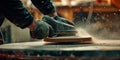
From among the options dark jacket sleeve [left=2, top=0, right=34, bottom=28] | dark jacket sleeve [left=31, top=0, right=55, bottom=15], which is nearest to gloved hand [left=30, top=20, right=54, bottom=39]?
dark jacket sleeve [left=2, top=0, right=34, bottom=28]

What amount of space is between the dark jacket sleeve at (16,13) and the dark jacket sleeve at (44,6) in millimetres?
748

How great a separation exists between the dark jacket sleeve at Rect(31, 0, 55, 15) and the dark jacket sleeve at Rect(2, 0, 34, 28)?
29.5 inches

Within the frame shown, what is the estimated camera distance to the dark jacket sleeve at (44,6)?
3.35 m

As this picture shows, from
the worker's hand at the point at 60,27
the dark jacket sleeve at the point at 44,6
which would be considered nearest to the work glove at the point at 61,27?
the worker's hand at the point at 60,27

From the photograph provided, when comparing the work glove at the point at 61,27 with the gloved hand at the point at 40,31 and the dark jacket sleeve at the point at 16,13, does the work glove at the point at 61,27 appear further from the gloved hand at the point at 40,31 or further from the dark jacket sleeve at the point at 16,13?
the dark jacket sleeve at the point at 16,13

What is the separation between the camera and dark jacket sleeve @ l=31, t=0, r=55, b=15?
335 centimetres

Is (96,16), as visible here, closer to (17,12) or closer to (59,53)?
(17,12)

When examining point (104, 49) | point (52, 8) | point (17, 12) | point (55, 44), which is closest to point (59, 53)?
point (104, 49)

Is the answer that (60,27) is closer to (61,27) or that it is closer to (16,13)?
(61,27)

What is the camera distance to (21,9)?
8.44 ft

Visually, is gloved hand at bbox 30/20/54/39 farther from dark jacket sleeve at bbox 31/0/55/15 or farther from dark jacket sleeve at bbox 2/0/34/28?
dark jacket sleeve at bbox 31/0/55/15

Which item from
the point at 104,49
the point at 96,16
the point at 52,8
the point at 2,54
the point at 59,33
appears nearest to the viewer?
the point at 104,49

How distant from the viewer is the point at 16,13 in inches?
100

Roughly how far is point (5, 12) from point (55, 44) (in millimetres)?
517
